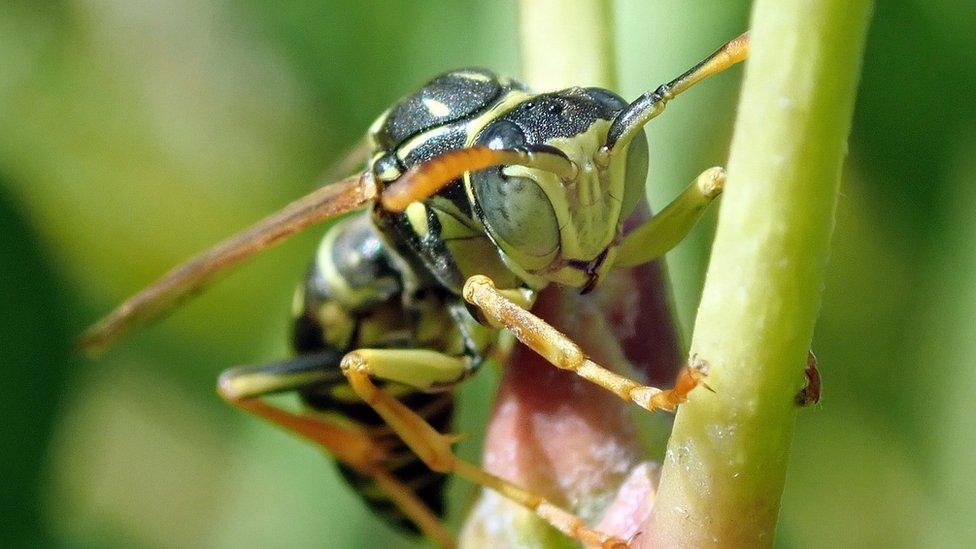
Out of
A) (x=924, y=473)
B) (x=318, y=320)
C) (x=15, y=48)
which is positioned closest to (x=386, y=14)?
(x=318, y=320)

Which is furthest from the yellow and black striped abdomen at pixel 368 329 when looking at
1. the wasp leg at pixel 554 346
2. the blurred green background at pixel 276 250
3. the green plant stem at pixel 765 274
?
the green plant stem at pixel 765 274

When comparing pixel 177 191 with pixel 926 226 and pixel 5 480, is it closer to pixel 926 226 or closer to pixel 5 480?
pixel 5 480

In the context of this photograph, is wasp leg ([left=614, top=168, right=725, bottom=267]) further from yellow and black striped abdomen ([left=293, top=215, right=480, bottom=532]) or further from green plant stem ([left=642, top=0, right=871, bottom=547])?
yellow and black striped abdomen ([left=293, top=215, right=480, bottom=532])

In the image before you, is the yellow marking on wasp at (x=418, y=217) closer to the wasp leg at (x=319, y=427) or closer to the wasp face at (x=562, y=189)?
the wasp face at (x=562, y=189)

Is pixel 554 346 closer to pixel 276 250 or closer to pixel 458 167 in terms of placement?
pixel 458 167

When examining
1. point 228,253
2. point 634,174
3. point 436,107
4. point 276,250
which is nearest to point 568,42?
point 634,174

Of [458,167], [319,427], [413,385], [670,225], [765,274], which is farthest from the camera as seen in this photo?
[319,427]
